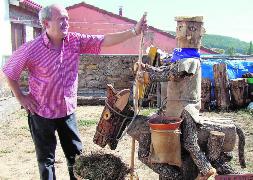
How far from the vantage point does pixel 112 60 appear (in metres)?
11.2

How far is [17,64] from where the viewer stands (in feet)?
11.6

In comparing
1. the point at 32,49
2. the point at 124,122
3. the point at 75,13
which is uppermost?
the point at 75,13

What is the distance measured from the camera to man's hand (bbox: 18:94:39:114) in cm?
360

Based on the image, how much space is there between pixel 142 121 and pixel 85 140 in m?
3.39

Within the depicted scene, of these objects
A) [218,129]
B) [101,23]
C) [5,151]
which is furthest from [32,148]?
[101,23]

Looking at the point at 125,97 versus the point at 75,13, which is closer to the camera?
the point at 125,97

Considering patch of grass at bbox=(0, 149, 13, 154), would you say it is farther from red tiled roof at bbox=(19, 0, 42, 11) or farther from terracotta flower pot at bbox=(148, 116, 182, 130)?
red tiled roof at bbox=(19, 0, 42, 11)

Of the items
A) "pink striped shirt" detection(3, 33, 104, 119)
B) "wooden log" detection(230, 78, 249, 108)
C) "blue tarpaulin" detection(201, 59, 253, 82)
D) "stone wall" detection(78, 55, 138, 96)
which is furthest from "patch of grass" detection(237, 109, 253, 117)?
"pink striped shirt" detection(3, 33, 104, 119)

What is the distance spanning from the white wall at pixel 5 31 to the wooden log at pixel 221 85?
598 cm

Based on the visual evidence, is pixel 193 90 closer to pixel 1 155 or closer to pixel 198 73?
pixel 198 73

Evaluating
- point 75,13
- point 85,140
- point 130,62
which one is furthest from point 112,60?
point 75,13

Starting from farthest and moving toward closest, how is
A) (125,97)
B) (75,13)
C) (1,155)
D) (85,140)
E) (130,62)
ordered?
(75,13), (130,62), (85,140), (1,155), (125,97)

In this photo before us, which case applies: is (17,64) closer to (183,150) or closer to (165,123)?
(165,123)

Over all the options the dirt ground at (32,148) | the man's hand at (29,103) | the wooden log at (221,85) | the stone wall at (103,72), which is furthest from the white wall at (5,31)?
the man's hand at (29,103)
